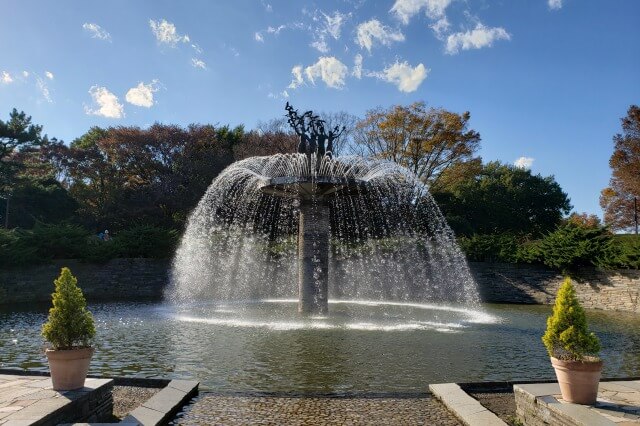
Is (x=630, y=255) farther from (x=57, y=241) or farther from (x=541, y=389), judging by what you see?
(x=57, y=241)

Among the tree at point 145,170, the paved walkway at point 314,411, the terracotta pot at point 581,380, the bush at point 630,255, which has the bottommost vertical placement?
the paved walkway at point 314,411

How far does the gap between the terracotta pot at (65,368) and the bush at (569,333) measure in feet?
17.1

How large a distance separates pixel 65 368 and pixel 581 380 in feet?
18.3

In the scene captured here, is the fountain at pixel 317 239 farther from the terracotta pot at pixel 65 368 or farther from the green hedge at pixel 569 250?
the terracotta pot at pixel 65 368

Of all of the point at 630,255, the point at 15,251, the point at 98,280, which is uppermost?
the point at 15,251

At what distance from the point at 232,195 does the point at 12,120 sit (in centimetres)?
1511

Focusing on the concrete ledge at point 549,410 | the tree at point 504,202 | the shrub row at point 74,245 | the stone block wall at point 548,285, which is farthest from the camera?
the tree at point 504,202

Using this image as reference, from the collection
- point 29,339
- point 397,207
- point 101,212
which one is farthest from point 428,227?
point 29,339

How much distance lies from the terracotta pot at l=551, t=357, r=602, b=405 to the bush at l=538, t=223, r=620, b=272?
63.9 ft

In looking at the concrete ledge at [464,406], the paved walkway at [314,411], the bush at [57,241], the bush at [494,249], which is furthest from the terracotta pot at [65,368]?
the bush at [494,249]

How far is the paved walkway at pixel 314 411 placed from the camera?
19.1ft

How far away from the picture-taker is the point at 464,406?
6.12 meters

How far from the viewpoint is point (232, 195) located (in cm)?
3528

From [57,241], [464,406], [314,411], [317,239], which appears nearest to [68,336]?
[314,411]
